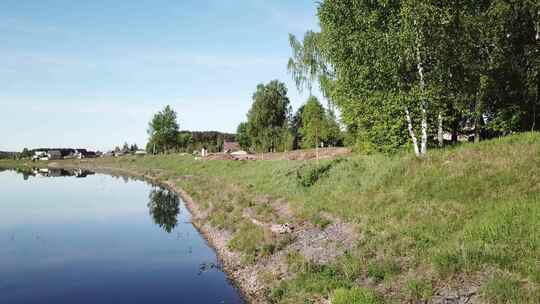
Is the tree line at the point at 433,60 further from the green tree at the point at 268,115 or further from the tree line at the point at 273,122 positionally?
the green tree at the point at 268,115

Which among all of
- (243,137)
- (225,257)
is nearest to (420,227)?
(225,257)

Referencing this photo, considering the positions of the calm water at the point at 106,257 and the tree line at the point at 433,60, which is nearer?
the calm water at the point at 106,257

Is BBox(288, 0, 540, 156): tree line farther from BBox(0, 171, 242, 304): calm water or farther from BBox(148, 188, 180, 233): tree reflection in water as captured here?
BBox(148, 188, 180, 233): tree reflection in water

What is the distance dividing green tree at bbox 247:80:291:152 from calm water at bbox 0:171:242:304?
46979mm

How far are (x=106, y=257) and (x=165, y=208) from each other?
66.3 ft

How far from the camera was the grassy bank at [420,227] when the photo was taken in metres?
12.5

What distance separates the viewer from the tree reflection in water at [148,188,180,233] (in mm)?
37812

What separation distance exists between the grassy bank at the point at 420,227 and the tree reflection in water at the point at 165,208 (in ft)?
26.1

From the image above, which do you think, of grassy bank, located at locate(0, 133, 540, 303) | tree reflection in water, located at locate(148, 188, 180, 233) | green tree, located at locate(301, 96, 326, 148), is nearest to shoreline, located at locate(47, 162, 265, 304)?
grassy bank, located at locate(0, 133, 540, 303)

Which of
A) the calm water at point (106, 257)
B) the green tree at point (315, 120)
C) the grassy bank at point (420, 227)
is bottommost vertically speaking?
the calm water at point (106, 257)

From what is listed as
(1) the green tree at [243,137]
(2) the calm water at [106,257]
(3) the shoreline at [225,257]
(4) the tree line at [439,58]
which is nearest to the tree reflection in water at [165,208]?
(2) the calm water at [106,257]

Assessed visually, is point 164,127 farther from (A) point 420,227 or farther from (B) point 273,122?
(A) point 420,227

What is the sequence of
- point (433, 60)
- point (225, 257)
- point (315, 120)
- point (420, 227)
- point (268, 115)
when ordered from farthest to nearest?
point (268, 115) < point (315, 120) < point (433, 60) < point (225, 257) < point (420, 227)

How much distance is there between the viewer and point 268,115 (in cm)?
9388
